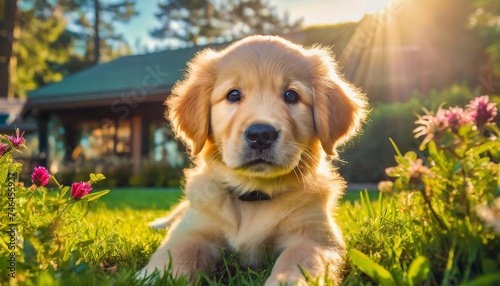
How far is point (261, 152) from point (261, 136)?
9 cm

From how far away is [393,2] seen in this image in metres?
16.4

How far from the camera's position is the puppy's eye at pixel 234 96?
2.43 metres

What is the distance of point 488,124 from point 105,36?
127 ft

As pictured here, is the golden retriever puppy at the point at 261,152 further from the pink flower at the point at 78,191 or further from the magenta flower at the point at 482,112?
the magenta flower at the point at 482,112

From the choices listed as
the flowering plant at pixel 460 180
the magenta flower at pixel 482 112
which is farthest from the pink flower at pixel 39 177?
the magenta flower at pixel 482 112

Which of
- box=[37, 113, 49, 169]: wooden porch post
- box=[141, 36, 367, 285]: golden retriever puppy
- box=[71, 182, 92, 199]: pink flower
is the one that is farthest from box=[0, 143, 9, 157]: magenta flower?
box=[37, 113, 49, 169]: wooden porch post

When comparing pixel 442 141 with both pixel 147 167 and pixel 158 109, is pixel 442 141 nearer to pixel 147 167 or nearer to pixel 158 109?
pixel 147 167

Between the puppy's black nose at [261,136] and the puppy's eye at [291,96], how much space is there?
417 millimetres

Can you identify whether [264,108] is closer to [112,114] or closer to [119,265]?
[119,265]

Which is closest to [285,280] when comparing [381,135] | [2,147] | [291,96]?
[291,96]

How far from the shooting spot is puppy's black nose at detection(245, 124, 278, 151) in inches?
80.3

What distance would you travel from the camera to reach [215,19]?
29797 mm

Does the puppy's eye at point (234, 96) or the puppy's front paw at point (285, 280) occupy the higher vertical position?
the puppy's eye at point (234, 96)

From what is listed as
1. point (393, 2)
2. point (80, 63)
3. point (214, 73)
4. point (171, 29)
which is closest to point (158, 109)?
point (393, 2)
